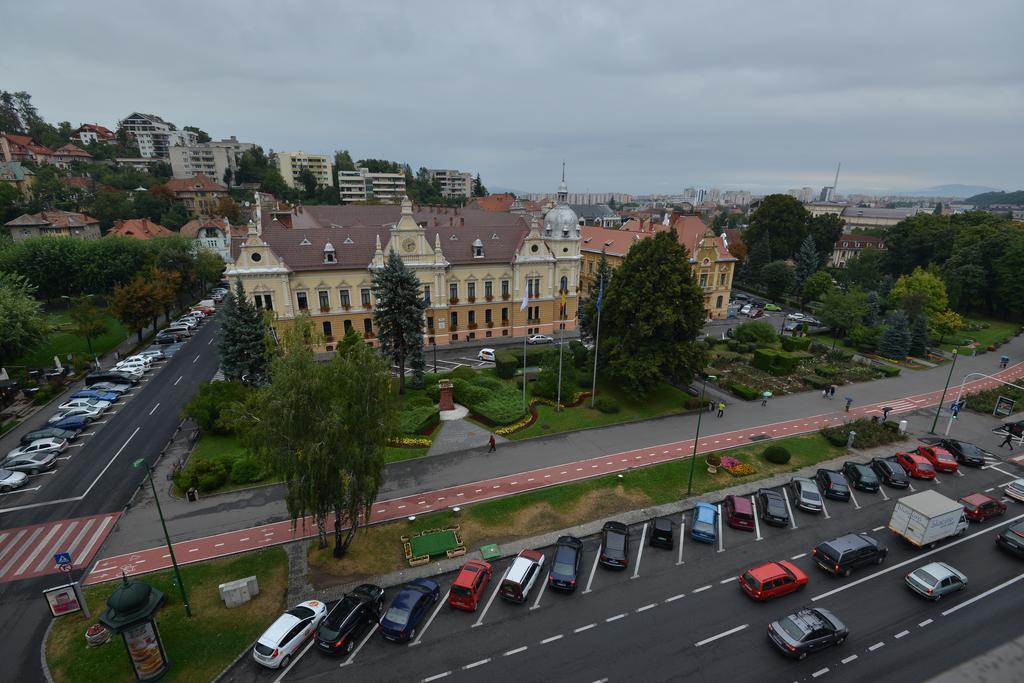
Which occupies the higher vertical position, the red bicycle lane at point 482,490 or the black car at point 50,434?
the black car at point 50,434

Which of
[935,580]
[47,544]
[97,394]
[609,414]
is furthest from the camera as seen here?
[97,394]

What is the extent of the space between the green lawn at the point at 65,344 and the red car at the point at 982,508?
7284 cm

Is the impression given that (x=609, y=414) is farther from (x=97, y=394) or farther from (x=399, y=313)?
(x=97, y=394)

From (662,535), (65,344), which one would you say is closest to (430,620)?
(662,535)

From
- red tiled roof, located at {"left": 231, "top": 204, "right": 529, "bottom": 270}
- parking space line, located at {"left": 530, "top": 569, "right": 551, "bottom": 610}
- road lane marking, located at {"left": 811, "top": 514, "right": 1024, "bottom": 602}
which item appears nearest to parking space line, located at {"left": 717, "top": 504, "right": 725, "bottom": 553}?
road lane marking, located at {"left": 811, "top": 514, "right": 1024, "bottom": 602}

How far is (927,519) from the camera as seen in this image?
23.0 metres

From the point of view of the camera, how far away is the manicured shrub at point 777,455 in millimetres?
31422

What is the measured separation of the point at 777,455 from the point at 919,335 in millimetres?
36078

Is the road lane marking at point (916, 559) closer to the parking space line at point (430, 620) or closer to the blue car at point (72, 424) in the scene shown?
the parking space line at point (430, 620)

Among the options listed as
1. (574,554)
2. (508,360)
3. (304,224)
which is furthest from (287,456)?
(304,224)

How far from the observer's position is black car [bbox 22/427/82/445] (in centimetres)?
3244

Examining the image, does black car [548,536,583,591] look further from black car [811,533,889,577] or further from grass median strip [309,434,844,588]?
black car [811,533,889,577]

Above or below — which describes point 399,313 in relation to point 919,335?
above

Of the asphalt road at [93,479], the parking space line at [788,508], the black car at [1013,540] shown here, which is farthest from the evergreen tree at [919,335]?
the asphalt road at [93,479]
